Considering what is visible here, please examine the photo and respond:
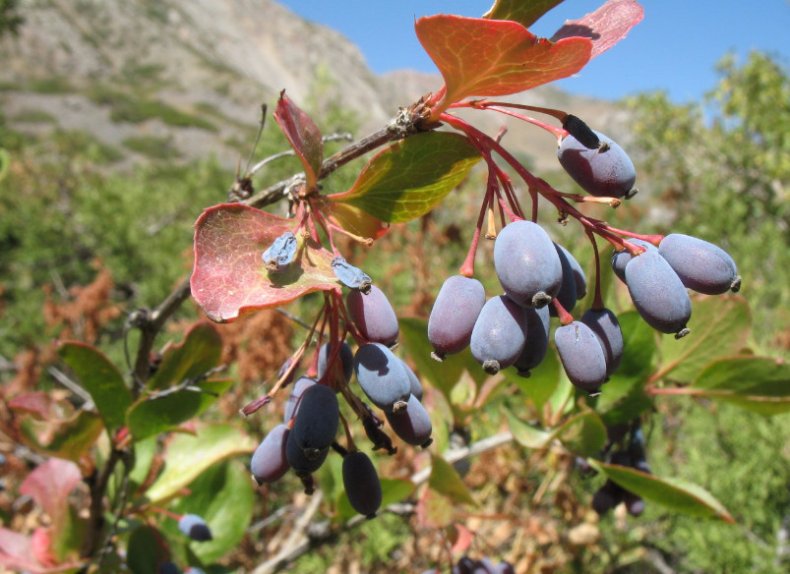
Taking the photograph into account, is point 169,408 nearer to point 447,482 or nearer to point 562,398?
point 447,482

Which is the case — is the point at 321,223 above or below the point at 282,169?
below

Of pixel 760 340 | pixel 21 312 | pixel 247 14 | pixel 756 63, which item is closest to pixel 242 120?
pixel 247 14

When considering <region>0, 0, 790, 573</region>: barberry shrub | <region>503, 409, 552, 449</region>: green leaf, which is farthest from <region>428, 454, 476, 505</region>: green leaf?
<region>503, 409, 552, 449</region>: green leaf

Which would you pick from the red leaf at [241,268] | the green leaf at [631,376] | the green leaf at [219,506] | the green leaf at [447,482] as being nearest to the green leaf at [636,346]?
the green leaf at [631,376]

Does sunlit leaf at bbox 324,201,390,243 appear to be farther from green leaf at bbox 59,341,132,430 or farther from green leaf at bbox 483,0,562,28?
green leaf at bbox 59,341,132,430

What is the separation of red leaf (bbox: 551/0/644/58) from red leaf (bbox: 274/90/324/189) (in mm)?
264

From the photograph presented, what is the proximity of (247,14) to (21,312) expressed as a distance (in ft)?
190

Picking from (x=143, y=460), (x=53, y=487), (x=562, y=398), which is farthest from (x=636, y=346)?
(x=53, y=487)

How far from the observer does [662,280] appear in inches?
21.5

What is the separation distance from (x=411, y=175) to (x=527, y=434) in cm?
50

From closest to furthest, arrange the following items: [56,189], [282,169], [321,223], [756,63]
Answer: [321,223] < [282,169] < [56,189] < [756,63]

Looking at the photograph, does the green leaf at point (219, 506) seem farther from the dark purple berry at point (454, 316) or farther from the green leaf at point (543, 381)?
the dark purple berry at point (454, 316)

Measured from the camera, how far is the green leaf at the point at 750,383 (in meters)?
0.90

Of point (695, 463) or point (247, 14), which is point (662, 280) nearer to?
point (695, 463)
